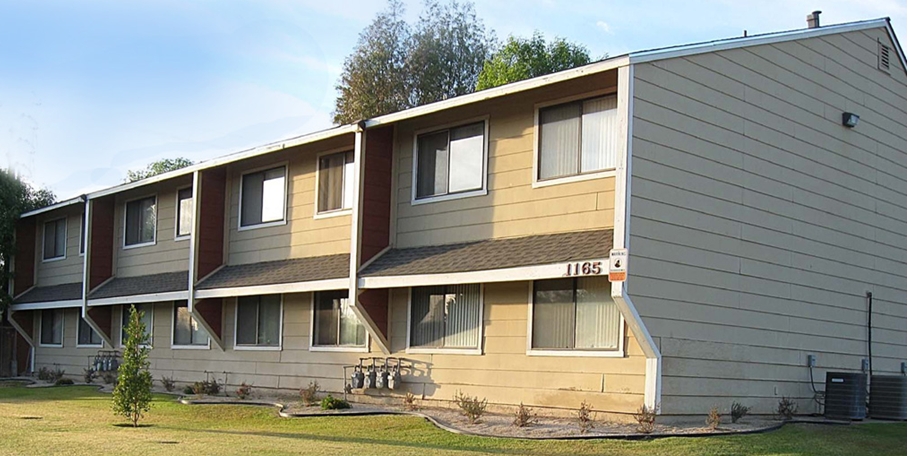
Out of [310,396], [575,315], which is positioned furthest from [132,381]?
[575,315]

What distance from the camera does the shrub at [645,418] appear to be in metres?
12.8

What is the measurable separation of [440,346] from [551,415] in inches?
111

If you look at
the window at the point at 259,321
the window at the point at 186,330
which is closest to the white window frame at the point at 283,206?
the window at the point at 259,321

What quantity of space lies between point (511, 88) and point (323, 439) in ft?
19.4

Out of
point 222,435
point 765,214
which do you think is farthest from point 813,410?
point 222,435

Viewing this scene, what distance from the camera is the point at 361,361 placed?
18.5 m

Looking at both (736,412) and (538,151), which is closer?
(736,412)

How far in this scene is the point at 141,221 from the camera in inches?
1014

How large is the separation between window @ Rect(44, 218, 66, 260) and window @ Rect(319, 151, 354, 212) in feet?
42.9

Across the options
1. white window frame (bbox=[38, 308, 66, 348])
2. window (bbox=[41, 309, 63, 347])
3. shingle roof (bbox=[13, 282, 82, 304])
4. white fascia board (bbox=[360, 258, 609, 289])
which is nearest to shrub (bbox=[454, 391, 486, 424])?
white fascia board (bbox=[360, 258, 609, 289])

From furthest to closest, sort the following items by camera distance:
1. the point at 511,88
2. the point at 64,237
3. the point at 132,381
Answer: the point at 64,237, the point at 132,381, the point at 511,88

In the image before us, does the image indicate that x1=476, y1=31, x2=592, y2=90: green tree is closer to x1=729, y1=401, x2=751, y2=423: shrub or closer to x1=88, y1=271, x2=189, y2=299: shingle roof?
x1=88, y1=271, x2=189, y2=299: shingle roof

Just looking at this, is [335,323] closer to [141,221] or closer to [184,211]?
[184,211]

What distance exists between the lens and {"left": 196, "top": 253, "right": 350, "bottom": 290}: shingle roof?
1852cm
